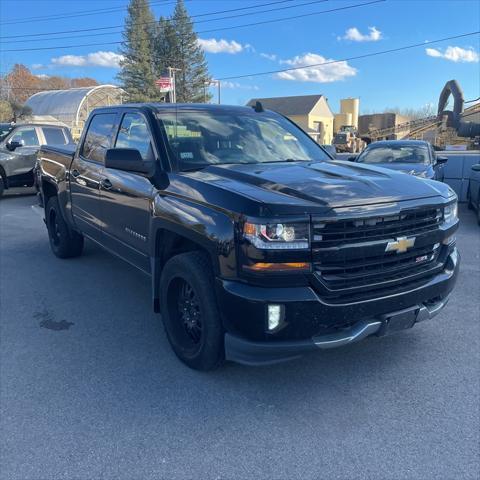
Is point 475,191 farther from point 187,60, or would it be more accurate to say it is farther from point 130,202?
point 187,60

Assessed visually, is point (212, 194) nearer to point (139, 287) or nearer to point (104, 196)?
point (104, 196)

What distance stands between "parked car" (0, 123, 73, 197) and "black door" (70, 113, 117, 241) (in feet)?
26.6

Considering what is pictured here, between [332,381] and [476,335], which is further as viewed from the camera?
[476,335]

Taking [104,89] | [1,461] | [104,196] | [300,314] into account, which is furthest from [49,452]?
[104,89]

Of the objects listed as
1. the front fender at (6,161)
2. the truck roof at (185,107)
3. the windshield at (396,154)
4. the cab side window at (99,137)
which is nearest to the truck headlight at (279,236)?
the truck roof at (185,107)

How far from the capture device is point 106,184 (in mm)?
4500

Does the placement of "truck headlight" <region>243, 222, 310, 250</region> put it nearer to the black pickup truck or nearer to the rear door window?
the black pickup truck

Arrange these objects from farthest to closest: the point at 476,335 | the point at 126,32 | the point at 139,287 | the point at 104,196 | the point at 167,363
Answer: the point at 126,32 → the point at 139,287 → the point at 104,196 → the point at 476,335 → the point at 167,363

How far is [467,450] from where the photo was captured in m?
2.57

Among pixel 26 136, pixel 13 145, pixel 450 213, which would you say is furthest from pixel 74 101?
pixel 450 213

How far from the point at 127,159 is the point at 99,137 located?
168 cm

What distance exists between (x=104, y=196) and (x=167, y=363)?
6.14 feet

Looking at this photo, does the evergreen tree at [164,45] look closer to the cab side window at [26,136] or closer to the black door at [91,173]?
the cab side window at [26,136]

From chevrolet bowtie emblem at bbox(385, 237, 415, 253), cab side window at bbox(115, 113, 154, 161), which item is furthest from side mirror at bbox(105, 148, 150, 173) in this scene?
chevrolet bowtie emblem at bbox(385, 237, 415, 253)
